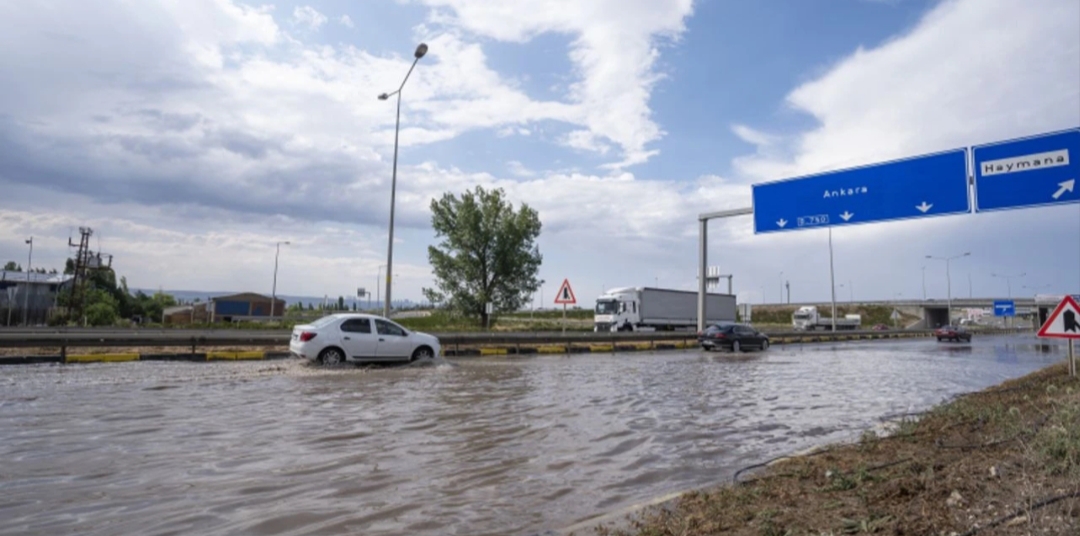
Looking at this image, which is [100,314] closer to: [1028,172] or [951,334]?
[1028,172]

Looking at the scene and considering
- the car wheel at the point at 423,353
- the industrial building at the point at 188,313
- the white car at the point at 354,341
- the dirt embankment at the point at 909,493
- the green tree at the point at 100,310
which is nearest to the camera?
the dirt embankment at the point at 909,493

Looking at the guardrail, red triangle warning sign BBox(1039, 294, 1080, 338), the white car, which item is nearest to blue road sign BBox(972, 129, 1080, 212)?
red triangle warning sign BBox(1039, 294, 1080, 338)

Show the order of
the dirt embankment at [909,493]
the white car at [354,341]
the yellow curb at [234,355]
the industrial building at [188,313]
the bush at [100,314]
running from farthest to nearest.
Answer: the industrial building at [188,313] → the bush at [100,314] → the yellow curb at [234,355] → the white car at [354,341] → the dirt embankment at [909,493]

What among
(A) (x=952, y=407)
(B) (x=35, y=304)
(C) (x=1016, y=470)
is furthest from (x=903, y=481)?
(B) (x=35, y=304)

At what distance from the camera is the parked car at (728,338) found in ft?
105

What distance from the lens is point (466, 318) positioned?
51281 millimetres

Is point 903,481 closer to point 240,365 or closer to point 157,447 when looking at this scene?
point 157,447

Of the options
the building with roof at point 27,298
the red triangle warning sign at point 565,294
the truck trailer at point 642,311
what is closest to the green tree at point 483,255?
the truck trailer at point 642,311

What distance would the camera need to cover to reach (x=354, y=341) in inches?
690

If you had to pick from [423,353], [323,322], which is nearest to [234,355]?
[323,322]

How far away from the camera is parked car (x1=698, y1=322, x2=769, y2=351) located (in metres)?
31.9

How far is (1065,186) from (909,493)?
1771 centimetres

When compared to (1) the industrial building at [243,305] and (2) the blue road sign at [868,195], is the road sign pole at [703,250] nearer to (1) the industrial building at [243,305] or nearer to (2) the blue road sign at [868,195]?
(2) the blue road sign at [868,195]

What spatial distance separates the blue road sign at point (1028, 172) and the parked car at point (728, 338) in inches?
563
